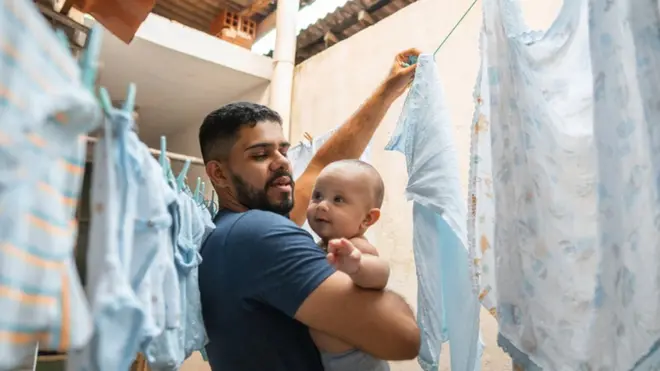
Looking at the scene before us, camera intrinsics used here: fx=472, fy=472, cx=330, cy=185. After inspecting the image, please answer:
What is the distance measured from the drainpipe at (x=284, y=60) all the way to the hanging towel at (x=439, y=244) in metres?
1.72

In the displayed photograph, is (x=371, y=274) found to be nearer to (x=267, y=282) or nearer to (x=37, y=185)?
(x=267, y=282)

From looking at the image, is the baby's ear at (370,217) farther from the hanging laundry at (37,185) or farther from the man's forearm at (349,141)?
the hanging laundry at (37,185)

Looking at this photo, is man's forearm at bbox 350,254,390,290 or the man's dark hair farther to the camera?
the man's dark hair

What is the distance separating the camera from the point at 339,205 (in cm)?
109

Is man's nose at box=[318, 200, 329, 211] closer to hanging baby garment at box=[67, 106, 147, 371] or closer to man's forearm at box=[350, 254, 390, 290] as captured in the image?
man's forearm at box=[350, 254, 390, 290]

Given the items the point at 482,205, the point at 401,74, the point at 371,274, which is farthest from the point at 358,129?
the point at 371,274

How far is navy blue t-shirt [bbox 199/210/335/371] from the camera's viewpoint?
2.68 feet

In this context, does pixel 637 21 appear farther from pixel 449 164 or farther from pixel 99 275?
pixel 99 275

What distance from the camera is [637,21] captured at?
642 millimetres

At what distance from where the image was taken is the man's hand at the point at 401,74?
1316 millimetres

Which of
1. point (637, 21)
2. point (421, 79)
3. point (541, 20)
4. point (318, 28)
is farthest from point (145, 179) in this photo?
point (318, 28)

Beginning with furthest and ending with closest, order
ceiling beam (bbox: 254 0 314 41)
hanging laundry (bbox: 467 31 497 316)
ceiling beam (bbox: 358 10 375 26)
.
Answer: ceiling beam (bbox: 254 0 314 41) → ceiling beam (bbox: 358 10 375 26) → hanging laundry (bbox: 467 31 497 316)

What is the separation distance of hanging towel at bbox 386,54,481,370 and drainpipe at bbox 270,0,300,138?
1.72 metres

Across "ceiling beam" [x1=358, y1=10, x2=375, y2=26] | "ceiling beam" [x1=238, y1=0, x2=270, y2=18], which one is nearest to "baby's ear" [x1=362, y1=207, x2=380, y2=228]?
"ceiling beam" [x1=358, y1=10, x2=375, y2=26]
